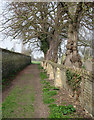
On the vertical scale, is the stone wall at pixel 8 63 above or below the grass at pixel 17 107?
above

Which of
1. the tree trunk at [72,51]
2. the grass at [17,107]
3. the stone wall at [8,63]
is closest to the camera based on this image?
the grass at [17,107]

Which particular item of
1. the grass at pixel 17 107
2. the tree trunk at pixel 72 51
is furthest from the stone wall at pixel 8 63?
the tree trunk at pixel 72 51

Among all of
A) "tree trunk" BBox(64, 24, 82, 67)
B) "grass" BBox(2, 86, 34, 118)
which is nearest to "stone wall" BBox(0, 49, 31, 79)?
"grass" BBox(2, 86, 34, 118)

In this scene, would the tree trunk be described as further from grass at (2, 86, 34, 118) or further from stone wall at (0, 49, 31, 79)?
stone wall at (0, 49, 31, 79)

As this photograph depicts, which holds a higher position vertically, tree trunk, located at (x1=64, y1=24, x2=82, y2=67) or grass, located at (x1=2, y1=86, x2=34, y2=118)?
tree trunk, located at (x1=64, y1=24, x2=82, y2=67)

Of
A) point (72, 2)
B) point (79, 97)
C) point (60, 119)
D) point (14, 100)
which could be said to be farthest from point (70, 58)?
point (60, 119)

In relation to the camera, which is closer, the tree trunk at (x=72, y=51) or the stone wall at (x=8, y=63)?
the tree trunk at (x=72, y=51)

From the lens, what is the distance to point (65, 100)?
5.03 meters

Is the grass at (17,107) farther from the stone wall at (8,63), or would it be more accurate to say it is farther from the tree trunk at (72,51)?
the stone wall at (8,63)

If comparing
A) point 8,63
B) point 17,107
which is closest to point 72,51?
point 17,107

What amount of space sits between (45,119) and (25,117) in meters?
0.60

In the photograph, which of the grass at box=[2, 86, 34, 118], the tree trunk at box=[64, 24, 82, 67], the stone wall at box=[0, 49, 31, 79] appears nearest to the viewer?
the grass at box=[2, 86, 34, 118]

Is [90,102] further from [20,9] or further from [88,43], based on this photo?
[88,43]

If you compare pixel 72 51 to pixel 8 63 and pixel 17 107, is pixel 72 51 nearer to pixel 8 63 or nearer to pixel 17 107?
pixel 17 107
